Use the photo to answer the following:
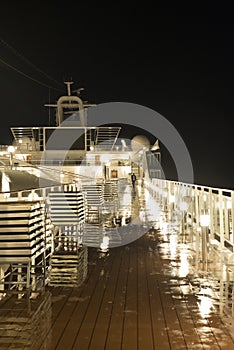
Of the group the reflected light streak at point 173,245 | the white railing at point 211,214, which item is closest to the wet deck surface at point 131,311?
the white railing at point 211,214

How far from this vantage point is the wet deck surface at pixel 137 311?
3086 millimetres

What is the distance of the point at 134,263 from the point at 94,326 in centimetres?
249

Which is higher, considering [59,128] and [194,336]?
[59,128]

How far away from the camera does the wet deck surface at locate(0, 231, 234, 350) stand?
309 cm

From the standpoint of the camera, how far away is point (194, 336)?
3.16 m

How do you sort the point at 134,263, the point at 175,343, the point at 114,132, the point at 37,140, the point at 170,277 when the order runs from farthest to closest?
the point at 37,140, the point at 114,132, the point at 134,263, the point at 170,277, the point at 175,343

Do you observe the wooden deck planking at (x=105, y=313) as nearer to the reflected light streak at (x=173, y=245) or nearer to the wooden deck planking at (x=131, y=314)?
the wooden deck planking at (x=131, y=314)

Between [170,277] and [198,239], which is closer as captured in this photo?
[170,277]

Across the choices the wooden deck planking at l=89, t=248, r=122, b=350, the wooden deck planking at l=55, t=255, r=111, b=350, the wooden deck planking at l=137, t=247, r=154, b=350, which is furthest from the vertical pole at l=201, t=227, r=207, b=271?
the wooden deck planking at l=55, t=255, r=111, b=350

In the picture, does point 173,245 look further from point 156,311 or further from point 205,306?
point 156,311

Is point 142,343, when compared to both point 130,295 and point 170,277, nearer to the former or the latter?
point 130,295

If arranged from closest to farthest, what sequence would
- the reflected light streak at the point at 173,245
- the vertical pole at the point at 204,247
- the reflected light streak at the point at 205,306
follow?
the reflected light streak at the point at 205,306 → the vertical pole at the point at 204,247 → the reflected light streak at the point at 173,245

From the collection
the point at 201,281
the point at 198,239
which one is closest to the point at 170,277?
the point at 201,281

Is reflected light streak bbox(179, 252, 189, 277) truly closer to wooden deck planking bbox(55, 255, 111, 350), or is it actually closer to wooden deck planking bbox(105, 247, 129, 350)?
wooden deck planking bbox(105, 247, 129, 350)
